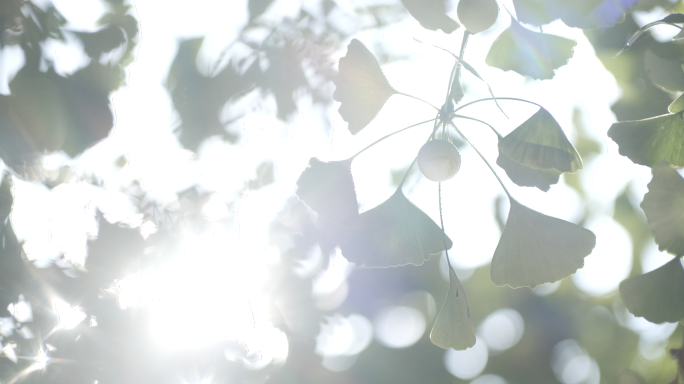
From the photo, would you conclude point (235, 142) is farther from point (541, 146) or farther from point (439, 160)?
point (541, 146)

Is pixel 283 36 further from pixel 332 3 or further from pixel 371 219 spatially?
pixel 371 219

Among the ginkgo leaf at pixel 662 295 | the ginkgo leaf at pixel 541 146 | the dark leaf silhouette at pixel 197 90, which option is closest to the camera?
the ginkgo leaf at pixel 541 146

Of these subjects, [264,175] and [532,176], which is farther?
[264,175]

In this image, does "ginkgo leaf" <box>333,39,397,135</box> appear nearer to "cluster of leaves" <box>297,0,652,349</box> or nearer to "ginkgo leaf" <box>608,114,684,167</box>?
"cluster of leaves" <box>297,0,652,349</box>

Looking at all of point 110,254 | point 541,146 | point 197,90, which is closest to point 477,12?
point 541,146

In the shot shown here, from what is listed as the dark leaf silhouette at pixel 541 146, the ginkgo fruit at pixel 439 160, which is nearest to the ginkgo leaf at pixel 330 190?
the ginkgo fruit at pixel 439 160

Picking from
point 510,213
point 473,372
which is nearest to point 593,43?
point 510,213

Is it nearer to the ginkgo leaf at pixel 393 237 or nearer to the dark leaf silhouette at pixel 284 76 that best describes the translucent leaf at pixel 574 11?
the ginkgo leaf at pixel 393 237
